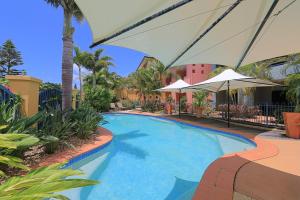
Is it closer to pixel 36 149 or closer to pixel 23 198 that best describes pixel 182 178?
pixel 36 149

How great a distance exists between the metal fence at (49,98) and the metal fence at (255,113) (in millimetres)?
10702

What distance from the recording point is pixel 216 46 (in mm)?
5215

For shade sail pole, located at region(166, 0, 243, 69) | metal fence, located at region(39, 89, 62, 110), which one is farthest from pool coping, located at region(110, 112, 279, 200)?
metal fence, located at region(39, 89, 62, 110)

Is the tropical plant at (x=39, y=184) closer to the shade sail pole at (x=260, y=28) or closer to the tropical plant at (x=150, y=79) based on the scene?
the shade sail pole at (x=260, y=28)

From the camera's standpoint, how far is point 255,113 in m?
16.9

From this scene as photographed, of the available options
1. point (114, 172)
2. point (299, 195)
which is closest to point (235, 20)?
point (299, 195)

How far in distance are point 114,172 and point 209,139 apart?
20.3 ft

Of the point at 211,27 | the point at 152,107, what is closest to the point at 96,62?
the point at 152,107

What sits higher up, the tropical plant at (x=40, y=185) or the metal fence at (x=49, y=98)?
the metal fence at (x=49, y=98)

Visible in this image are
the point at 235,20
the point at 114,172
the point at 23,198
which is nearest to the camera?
the point at 23,198

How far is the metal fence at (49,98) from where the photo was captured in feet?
35.9

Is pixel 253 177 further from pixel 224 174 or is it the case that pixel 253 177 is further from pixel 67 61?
pixel 67 61

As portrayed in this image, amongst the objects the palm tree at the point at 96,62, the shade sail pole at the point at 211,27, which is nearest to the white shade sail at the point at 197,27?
the shade sail pole at the point at 211,27

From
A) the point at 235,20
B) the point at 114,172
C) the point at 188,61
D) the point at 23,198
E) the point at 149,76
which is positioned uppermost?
the point at 149,76
